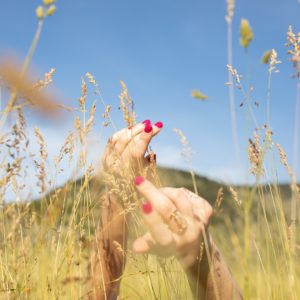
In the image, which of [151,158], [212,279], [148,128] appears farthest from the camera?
[148,128]

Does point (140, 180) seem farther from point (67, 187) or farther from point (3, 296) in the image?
point (3, 296)

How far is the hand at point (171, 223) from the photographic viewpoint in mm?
1171

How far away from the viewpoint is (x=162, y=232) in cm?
116

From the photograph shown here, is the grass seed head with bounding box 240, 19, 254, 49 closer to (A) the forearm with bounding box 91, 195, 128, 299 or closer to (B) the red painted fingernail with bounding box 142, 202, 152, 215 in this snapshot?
(B) the red painted fingernail with bounding box 142, 202, 152, 215

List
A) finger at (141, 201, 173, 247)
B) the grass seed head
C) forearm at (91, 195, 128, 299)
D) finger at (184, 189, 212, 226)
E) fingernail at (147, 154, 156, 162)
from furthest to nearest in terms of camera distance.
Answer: forearm at (91, 195, 128, 299) < fingernail at (147, 154, 156, 162) < finger at (184, 189, 212, 226) < finger at (141, 201, 173, 247) < the grass seed head

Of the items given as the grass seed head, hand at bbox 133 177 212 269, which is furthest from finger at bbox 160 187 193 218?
the grass seed head

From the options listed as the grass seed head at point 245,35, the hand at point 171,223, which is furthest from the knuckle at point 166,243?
the grass seed head at point 245,35

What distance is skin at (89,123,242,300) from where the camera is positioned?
47.2 inches

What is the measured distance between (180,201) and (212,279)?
0.33 m

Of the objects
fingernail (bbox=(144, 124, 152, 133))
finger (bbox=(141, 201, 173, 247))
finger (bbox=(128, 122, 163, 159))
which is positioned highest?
fingernail (bbox=(144, 124, 152, 133))

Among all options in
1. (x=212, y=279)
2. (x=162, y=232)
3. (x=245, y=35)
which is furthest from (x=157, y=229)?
(x=245, y=35)

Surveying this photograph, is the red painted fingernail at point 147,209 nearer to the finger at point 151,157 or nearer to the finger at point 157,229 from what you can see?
the finger at point 157,229

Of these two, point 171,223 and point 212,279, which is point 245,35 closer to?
point 171,223

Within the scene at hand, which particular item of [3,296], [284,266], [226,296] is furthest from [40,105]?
[284,266]
